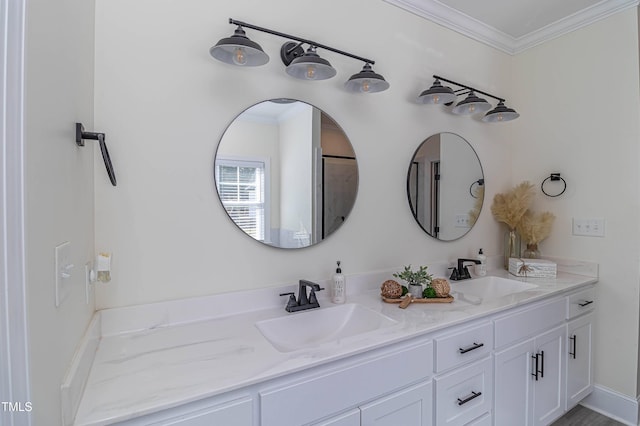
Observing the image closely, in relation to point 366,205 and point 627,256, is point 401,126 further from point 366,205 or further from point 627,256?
point 627,256

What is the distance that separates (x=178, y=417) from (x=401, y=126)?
1816mm

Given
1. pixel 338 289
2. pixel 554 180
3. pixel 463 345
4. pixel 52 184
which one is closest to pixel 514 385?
pixel 463 345

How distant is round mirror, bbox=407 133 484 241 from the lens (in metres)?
2.06

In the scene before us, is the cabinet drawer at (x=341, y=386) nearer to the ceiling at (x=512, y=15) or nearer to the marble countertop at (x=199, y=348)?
the marble countertop at (x=199, y=348)

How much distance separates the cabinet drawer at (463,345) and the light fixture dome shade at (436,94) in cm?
128

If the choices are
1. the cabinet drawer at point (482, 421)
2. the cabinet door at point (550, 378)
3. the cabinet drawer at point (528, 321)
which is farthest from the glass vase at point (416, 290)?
the cabinet door at point (550, 378)

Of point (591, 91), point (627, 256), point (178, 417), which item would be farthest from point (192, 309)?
point (591, 91)

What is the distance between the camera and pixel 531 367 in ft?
5.67

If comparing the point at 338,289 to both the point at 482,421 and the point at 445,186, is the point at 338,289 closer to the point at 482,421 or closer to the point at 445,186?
the point at 482,421

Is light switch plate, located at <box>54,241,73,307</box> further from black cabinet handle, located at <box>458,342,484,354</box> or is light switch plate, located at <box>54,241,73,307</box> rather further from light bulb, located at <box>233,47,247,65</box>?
black cabinet handle, located at <box>458,342,484,354</box>

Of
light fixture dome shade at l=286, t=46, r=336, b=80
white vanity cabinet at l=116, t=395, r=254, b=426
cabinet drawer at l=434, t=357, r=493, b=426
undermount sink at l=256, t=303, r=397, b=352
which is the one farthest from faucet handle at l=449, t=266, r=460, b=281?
white vanity cabinet at l=116, t=395, r=254, b=426

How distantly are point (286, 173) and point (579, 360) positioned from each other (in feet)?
7.33

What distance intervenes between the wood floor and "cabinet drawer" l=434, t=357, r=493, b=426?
3.24ft

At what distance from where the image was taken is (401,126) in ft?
6.53
